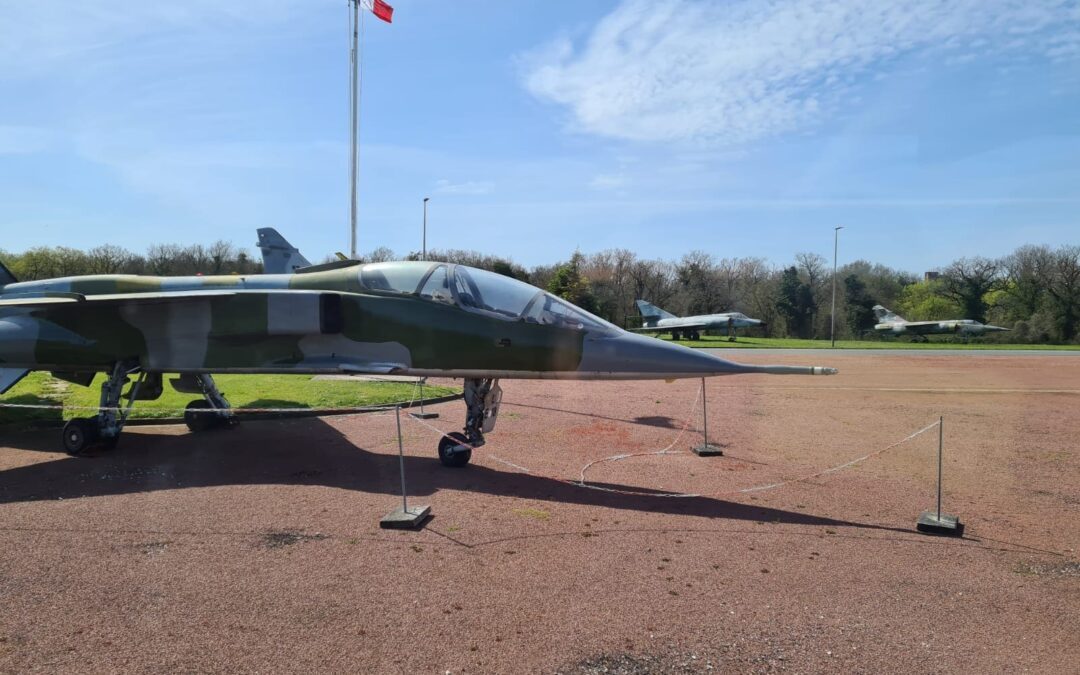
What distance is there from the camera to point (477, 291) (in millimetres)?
8078

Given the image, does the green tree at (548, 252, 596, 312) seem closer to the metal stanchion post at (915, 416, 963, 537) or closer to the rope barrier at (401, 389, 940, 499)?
the rope barrier at (401, 389, 940, 499)

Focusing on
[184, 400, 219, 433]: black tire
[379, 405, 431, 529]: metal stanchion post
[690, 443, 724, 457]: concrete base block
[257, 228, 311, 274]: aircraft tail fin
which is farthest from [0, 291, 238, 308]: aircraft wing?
[257, 228, 311, 274]: aircraft tail fin

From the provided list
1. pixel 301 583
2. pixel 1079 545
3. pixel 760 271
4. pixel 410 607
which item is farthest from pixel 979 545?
pixel 760 271

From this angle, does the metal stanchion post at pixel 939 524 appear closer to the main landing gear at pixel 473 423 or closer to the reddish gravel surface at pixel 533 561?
the reddish gravel surface at pixel 533 561

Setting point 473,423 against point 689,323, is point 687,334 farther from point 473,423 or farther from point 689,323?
point 473,423

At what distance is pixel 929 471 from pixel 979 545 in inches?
120

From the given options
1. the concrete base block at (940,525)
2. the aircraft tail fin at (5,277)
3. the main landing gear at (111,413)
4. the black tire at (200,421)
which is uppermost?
the aircraft tail fin at (5,277)

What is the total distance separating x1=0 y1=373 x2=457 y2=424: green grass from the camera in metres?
12.4

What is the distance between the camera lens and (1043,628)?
416 cm

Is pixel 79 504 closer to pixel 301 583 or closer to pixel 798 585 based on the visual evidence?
pixel 301 583

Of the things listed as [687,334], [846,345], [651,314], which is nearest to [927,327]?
[846,345]

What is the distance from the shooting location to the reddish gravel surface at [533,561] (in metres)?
3.85

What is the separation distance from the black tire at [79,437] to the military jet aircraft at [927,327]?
56789 millimetres

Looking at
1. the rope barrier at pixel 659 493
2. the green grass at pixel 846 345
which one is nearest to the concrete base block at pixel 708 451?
the rope barrier at pixel 659 493
